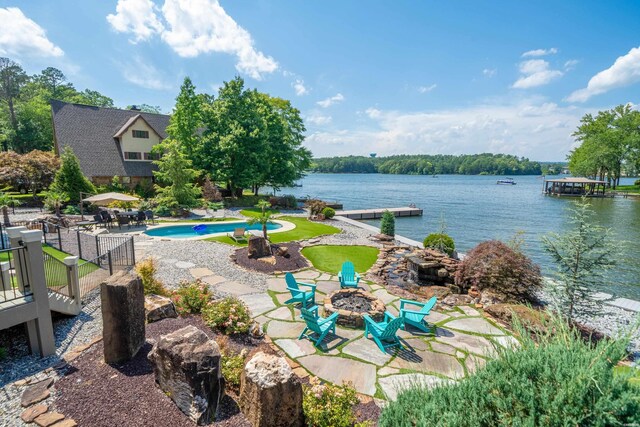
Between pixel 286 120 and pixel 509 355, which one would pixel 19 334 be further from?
pixel 286 120

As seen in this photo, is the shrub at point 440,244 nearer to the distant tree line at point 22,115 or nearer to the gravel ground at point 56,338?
the gravel ground at point 56,338

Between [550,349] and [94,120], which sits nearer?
[550,349]

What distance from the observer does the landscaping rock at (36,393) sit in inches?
177

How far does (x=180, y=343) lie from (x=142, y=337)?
5.84 ft

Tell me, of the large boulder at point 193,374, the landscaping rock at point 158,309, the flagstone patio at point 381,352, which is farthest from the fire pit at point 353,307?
the large boulder at point 193,374

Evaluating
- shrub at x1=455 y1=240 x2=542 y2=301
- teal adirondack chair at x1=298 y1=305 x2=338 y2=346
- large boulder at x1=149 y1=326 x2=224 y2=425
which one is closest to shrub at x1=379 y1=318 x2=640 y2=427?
large boulder at x1=149 y1=326 x2=224 y2=425

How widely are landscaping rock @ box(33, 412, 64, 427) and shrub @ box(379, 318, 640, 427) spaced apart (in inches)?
Answer: 165

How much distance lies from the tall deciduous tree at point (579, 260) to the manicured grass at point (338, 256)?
6.21m

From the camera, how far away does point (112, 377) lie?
4.97 meters

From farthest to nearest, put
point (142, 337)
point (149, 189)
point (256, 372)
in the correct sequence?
1. point (149, 189)
2. point (142, 337)
3. point (256, 372)

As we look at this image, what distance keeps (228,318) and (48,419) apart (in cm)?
314

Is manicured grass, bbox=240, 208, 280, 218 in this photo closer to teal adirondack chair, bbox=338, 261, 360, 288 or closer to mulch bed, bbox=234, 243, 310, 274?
mulch bed, bbox=234, 243, 310, 274

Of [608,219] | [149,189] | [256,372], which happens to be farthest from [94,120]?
[608,219]

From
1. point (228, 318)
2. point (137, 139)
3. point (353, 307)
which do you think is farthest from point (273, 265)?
point (137, 139)
